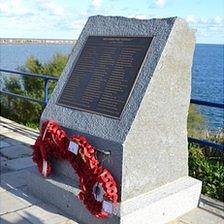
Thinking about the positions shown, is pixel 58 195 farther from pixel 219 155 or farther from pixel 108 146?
pixel 219 155

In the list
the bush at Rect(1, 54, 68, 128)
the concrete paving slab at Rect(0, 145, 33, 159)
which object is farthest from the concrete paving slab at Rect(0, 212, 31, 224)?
the bush at Rect(1, 54, 68, 128)

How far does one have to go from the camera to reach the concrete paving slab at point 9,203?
475cm

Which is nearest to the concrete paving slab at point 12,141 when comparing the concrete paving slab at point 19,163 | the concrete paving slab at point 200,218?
the concrete paving slab at point 19,163

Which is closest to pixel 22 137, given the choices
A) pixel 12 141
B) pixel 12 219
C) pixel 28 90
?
pixel 12 141

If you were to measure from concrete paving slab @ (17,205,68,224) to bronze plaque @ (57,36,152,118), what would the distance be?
1.17 meters

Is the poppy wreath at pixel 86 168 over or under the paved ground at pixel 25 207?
over

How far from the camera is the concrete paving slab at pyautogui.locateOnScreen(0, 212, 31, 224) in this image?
14.6 feet

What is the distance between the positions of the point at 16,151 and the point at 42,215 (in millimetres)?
2521

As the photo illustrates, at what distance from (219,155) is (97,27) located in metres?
2.86

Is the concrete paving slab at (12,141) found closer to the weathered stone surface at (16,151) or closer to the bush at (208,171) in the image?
the weathered stone surface at (16,151)

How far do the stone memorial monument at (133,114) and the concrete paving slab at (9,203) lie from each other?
0.26 m

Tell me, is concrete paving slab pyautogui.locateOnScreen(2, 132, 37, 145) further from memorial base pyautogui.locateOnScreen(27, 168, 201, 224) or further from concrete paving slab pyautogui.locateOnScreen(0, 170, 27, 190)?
memorial base pyautogui.locateOnScreen(27, 168, 201, 224)

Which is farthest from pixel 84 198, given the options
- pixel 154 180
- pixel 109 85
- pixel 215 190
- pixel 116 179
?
pixel 215 190

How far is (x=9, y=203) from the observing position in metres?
4.92
